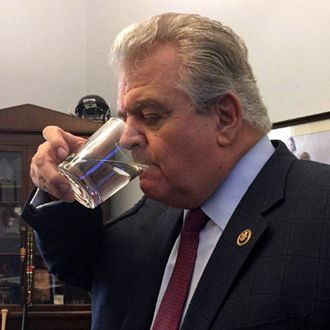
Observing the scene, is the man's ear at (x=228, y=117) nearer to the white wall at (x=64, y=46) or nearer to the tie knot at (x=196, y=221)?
the tie knot at (x=196, y=221)

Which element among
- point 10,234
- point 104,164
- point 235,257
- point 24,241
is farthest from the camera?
point 10,234

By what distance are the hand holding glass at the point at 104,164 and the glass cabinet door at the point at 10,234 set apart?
2.22 metres

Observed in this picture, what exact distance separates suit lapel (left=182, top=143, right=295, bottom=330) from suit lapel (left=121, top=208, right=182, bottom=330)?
7.3 inches

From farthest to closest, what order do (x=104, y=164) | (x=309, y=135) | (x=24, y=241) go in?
(x=24, y=241), (x=309, y=135), (x=104, y=164)

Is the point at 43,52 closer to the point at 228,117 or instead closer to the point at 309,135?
the point at 309,135

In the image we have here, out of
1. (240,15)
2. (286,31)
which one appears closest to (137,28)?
(286,31)

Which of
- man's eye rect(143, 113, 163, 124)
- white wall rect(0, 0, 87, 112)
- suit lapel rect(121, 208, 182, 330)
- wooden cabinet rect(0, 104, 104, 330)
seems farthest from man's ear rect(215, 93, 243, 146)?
white wall rect(0, 0, 87, 112)

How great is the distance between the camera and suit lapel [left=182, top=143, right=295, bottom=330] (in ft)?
2.96

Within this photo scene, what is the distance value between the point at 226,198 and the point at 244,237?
0.38 ft

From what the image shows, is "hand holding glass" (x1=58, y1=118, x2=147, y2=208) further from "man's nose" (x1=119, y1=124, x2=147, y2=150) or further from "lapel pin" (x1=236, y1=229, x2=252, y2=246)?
"lapel pin" (x1=236, y1=229, x2=252, y2=246)

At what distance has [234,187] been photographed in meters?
1.03

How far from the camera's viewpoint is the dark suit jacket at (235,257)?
84 centimetres

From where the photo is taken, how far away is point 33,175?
1.20 metres

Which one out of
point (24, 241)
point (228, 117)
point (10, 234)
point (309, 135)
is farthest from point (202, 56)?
point (10, 234)
